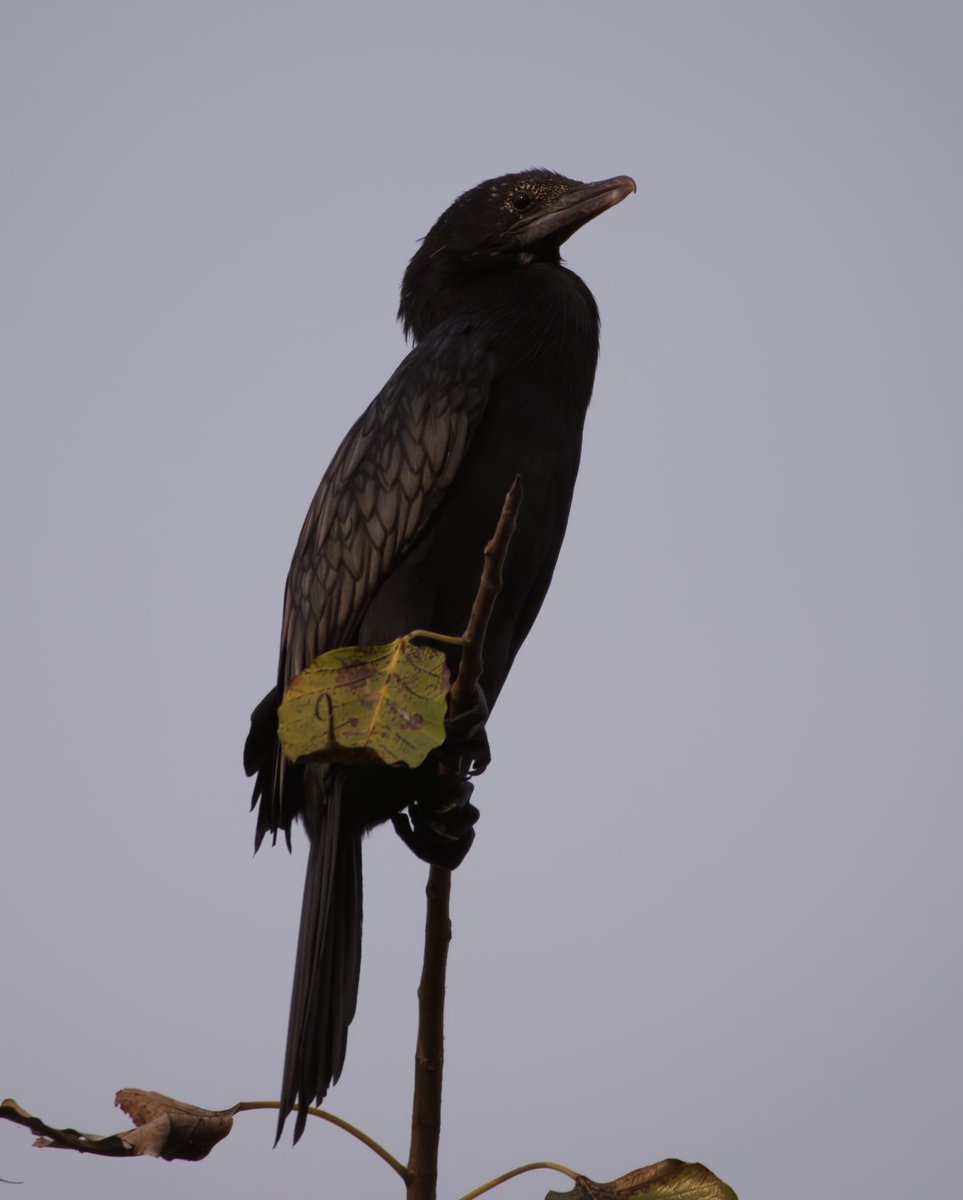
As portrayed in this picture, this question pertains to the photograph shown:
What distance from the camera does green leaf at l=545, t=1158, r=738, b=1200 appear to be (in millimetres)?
2600

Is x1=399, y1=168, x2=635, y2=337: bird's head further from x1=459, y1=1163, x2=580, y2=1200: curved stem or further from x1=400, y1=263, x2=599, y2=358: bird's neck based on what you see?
x1=459, y1=1163, x2=580, y2=1200: curved stem

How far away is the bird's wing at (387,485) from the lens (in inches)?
155

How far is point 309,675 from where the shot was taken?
7.80 feet

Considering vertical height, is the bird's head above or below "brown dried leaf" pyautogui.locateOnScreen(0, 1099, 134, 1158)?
above

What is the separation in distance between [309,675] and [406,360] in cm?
211

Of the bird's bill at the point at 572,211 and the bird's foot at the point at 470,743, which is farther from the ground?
the bird's bill at the point at 572,211

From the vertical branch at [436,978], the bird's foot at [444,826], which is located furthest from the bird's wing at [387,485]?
the vertical branch at [436,978]

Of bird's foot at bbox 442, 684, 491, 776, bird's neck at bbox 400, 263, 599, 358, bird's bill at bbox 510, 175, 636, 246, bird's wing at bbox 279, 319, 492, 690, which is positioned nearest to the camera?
bird's foot at bbox 442, 684, 491, 776

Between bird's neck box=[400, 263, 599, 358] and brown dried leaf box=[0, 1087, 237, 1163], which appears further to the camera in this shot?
bird's neck box=[400, 263, 599, 358]

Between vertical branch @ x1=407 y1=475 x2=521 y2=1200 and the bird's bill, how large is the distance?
2157 mm

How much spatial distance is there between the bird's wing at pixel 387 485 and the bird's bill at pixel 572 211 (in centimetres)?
52

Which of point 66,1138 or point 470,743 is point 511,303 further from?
point 66,1138

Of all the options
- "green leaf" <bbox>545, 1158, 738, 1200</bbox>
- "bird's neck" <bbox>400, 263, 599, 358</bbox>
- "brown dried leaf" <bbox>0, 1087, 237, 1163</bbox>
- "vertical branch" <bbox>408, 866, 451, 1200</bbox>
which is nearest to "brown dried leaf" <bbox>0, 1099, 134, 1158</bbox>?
"brown dried leaf" <bbox>0, 1087, 237, 1163</bbox>

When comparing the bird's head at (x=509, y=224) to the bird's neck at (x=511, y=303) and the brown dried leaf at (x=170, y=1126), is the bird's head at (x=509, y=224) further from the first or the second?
the brown dried leaf at (x=170, y=1126)
